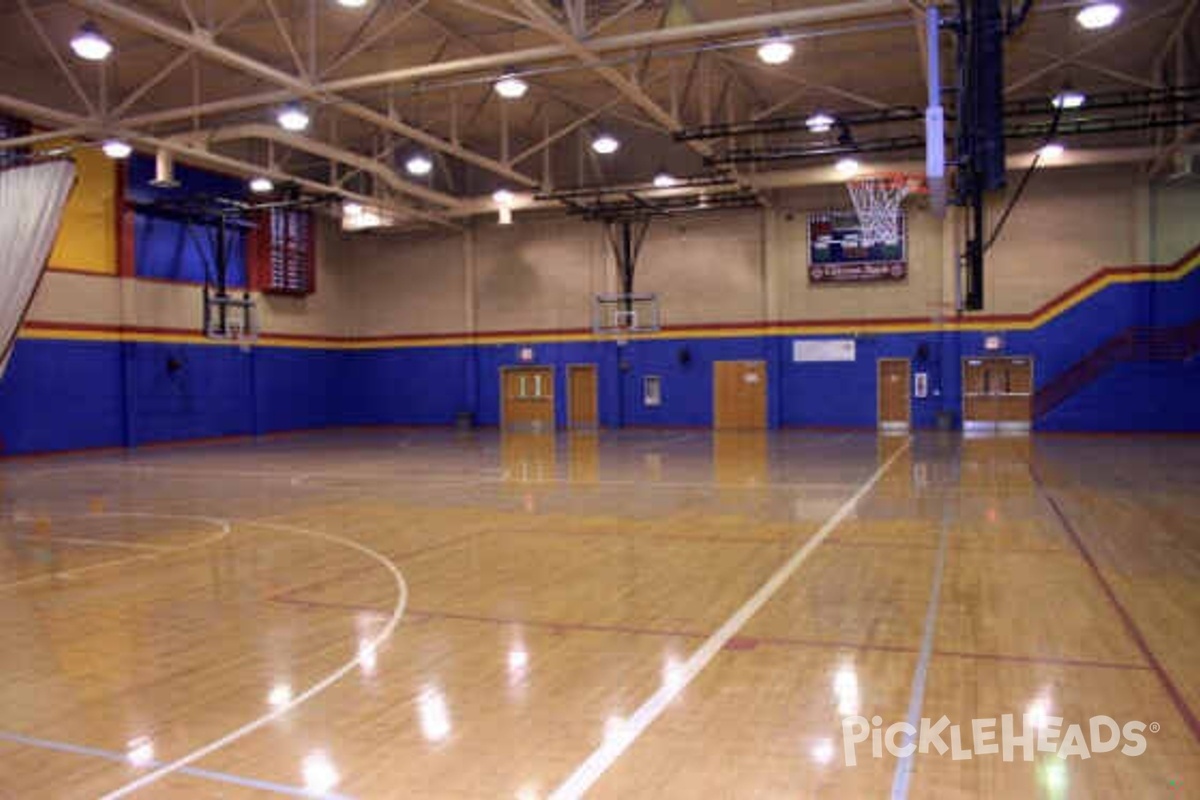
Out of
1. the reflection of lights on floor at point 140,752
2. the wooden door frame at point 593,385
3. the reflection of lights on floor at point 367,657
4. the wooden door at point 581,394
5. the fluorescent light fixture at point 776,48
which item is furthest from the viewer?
the wooden door at point 581,394

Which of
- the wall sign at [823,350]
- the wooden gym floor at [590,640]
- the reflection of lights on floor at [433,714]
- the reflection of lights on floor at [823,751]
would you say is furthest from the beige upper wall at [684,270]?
the reflection of lights on floor at [823,751]

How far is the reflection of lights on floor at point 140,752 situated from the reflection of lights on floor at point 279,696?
62cm

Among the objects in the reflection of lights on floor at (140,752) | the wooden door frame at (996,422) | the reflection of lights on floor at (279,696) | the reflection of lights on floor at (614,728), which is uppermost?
the wooden door frame at (996,422)

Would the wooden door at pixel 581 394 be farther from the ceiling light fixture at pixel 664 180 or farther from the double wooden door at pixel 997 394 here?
the double wooden door at pixel 997 394

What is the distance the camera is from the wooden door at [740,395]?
27.3 m

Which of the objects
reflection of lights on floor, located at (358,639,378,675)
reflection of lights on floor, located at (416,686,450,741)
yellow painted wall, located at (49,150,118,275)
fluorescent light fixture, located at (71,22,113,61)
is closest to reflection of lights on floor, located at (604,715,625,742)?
reflection of lights on floor, located at (416,686,450,741)

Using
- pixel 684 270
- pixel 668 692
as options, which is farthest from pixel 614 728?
pixel 684 270

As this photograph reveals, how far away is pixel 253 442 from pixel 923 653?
23075 mm

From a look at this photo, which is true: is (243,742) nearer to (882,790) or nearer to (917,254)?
(882,790)

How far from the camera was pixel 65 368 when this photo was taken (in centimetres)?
2197

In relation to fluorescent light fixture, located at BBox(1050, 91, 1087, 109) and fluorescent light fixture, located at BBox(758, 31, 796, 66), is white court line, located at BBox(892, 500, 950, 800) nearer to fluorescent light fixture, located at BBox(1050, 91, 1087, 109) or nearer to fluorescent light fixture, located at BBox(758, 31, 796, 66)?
fluorescent light fixture, located at BBox(758, 31, 796, 66)

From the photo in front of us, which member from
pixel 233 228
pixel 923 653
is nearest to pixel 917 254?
pixel 233 228

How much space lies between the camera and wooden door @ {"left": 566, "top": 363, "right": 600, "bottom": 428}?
2938 centimetres

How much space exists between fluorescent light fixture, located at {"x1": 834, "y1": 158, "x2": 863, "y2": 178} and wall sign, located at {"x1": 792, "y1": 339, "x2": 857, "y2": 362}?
541 cm
